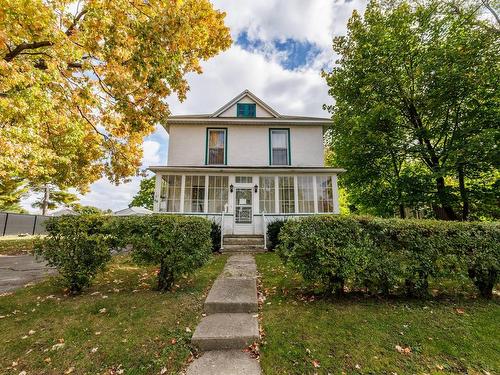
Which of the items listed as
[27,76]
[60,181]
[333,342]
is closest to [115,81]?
[27,76]

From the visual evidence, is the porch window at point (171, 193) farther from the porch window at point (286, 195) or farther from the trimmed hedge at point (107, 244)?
the trimmed hedge at point (107, 244)

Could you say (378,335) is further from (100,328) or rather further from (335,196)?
(335,196)

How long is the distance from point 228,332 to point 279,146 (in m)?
11.1

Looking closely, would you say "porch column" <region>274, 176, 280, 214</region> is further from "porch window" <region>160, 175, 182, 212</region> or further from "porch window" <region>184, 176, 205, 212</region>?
"porch window" <region>160, 175, 182, 212</region>

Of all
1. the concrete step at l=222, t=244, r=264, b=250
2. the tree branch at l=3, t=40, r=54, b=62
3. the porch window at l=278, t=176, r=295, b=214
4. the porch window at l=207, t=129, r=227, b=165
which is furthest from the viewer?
the porch window at l=207, t=129, r=227, b=165

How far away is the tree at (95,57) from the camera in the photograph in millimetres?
5309

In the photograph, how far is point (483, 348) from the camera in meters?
2.87

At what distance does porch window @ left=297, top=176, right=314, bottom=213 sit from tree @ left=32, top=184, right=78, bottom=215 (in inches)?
1180

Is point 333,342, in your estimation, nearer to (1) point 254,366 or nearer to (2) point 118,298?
(1) point 254,366

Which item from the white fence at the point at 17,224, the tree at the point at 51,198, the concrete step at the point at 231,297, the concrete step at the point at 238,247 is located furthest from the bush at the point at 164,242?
the tree at the point at 51,198

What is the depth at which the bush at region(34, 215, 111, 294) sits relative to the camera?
4432 millimetres

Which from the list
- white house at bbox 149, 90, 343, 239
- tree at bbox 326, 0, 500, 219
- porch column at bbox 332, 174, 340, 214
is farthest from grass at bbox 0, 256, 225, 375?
tree at bbox 326, 0, 500, 219

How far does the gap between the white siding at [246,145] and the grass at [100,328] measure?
852 cm

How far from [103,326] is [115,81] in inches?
264
